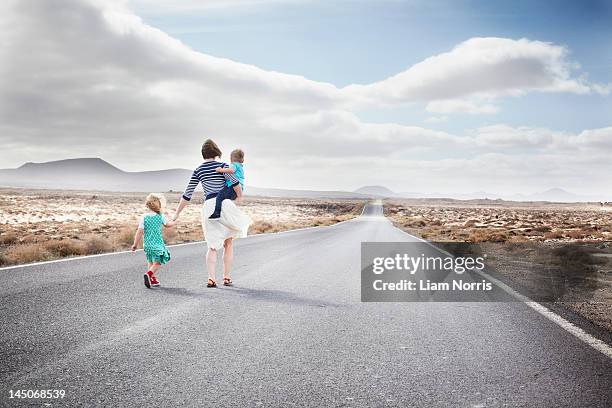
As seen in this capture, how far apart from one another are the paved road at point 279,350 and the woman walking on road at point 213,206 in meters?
0.79

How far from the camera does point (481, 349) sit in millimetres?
4891

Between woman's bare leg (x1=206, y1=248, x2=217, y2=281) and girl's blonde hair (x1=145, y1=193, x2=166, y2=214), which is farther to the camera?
woman's bare leg (x1=206, y1=248, x2=217, y2=281)

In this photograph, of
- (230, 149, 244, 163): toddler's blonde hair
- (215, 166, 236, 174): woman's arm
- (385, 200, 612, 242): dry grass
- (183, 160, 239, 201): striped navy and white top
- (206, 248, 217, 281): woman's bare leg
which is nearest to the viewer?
(215, 166, 236, 174): woman's arm

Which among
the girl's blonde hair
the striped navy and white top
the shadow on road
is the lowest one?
the shadow on road

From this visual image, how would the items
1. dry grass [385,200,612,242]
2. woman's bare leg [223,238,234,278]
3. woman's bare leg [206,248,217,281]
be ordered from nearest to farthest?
woman's bare leg [206,248,217,281], woman's bare leg [223,238,234,278], dry grass [385,200,612,242]

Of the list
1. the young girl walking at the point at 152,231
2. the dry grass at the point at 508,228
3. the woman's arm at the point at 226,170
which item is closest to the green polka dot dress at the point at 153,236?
the young girl walking at the point at 152,231

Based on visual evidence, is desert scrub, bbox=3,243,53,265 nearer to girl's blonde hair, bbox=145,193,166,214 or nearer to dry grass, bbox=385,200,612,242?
girl's blonde hair, bbox=145,193,166,214

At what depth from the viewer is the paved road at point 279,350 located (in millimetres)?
3660

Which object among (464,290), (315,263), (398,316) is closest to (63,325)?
(398,316)

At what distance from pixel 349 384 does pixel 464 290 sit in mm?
5298

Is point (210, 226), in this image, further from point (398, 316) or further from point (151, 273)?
point (398, 316)

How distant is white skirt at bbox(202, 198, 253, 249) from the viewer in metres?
8.18

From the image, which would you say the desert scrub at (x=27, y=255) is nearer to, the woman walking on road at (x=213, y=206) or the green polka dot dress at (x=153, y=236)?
the green polka dot dress at (x=153, y=236)

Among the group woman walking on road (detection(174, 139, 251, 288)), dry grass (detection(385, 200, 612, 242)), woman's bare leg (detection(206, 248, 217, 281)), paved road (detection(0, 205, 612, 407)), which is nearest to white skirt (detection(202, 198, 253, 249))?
woman walking on road (detection(174, 139, 251, 288))
